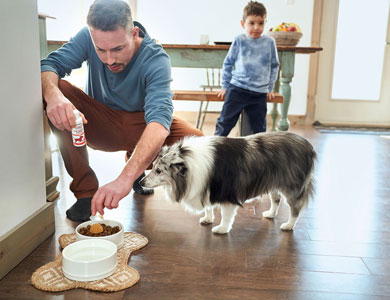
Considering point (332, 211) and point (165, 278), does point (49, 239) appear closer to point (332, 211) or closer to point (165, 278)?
point (165, 278)

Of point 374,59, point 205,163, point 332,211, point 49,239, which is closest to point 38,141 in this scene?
point 49,239

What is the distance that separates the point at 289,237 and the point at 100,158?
2037 mm

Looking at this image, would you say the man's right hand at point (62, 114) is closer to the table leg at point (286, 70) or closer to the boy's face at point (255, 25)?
the boy's face at point (255, 25)

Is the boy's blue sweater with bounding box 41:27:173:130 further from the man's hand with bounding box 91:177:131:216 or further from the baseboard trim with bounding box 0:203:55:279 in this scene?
the baseboard trim with bounding box 0:203:55:279

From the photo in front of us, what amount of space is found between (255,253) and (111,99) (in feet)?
3.86

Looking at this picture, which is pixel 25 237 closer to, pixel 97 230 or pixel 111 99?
pixel 97 230

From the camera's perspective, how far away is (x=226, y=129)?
348cm

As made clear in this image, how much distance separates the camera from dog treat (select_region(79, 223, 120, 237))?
5.42ft

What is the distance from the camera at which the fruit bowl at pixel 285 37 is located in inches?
152

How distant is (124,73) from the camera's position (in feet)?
6.99

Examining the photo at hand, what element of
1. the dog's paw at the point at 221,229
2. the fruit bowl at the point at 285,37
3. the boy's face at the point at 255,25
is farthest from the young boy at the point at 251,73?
the dog's paw at the point at 221,229

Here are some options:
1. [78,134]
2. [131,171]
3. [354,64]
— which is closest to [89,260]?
A: [131,171]

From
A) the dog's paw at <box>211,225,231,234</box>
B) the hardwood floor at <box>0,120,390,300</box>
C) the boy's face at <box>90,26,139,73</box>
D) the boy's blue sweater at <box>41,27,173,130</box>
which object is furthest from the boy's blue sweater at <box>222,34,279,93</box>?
the dog's paw at <box>211,225,231,234</box>

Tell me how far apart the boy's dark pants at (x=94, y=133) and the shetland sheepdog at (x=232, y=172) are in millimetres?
426
